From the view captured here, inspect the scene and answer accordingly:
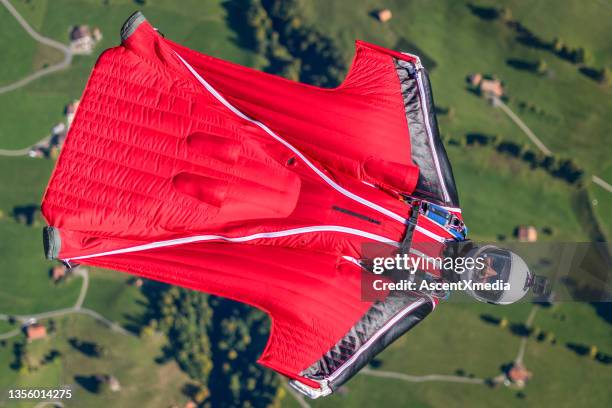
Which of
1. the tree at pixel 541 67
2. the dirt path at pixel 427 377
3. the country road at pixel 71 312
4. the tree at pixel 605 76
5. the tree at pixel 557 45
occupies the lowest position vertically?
the country road at pixel 71 312

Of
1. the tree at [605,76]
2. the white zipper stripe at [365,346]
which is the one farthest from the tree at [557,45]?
the white zipper stripe at [365,346]

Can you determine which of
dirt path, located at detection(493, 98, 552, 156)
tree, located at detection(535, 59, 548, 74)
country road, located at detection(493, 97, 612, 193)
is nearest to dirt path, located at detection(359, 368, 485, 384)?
country road, located at detection(493, 97, 612, 193)

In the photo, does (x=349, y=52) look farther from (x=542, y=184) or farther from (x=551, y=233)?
(x=551, y=233)

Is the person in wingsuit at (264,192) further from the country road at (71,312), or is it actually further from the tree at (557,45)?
the tree at (557,45)

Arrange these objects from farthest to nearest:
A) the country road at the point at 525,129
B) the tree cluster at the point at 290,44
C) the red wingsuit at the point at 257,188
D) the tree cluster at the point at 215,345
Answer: the tree cluster at the point at 290,44, the country road at the point at 525,129, the tree cluster at the point at 215,345, the red wingsuit at the point at 257,188

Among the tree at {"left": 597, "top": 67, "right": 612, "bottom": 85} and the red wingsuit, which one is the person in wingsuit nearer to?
the red wingsuit

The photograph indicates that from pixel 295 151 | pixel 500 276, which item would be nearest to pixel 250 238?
pixel 295 151

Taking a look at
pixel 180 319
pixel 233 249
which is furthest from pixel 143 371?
pixel 233 249

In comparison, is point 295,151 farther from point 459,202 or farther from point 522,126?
point 522,126
